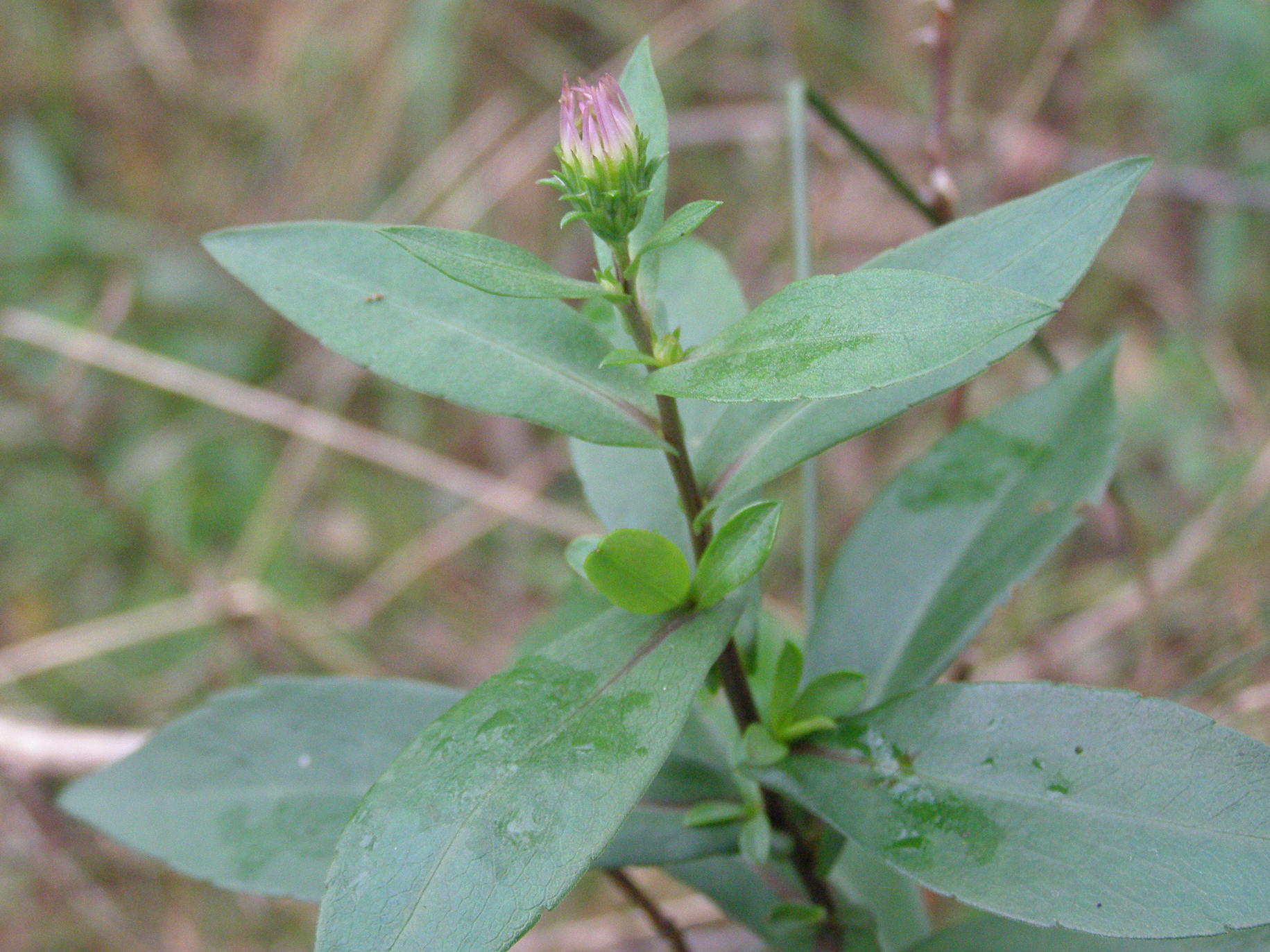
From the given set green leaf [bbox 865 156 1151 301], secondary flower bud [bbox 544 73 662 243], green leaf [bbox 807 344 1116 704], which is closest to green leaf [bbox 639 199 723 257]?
secondary flower bud [bbox 544 73 662 243]

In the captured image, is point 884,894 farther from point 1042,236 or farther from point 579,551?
point 1042,236

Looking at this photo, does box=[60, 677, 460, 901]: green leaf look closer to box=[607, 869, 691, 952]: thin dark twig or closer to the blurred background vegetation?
box=[607, 869, 691, 952]: thin dark twig

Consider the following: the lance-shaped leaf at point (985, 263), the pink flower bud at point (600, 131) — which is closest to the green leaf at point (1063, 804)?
the lance-shaped leaf at point (985, 263)

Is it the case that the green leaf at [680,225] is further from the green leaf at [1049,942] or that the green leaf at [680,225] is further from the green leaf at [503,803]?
the green leaf at [1049,942]

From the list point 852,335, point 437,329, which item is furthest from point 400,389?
point 852,335

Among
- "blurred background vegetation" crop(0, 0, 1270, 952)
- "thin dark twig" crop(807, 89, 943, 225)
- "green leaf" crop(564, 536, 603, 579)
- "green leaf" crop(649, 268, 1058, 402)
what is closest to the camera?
"green leaf" crop(649, 268, 1058, 402)

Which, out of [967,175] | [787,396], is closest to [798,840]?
[787,396]

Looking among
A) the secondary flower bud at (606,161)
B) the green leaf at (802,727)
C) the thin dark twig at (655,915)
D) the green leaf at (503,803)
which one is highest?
the secondary flower bud at (606,161)
